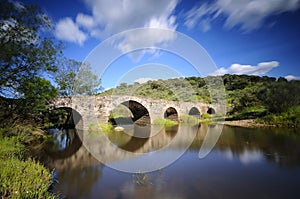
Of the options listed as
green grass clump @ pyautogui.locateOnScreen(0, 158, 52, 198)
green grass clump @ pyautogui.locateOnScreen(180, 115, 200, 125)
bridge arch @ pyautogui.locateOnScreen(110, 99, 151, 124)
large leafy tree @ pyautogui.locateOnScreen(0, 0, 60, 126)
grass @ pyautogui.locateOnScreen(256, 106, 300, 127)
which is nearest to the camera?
green grass clump @ pyautogui.locateOnScreen(0, 158, 52, 198)

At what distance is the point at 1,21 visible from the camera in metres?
6.54

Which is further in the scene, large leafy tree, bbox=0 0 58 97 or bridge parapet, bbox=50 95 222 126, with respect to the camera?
bridge parapet, bbox=50 95 222 126

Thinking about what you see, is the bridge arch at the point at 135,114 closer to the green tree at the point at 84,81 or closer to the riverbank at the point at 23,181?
the green tree at the point at 84,81

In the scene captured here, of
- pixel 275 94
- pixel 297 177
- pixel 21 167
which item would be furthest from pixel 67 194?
pixel 275 94

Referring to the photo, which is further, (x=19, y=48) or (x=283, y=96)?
(x=283, y=96)

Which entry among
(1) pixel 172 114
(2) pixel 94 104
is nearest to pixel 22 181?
(2) pixel 94 104

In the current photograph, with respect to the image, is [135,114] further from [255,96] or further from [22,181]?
[22,181]

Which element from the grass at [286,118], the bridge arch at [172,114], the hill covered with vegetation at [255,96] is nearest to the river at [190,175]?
the grass at [286,118]

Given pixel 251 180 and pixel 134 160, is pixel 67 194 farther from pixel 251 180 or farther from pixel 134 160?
pixel 251 180

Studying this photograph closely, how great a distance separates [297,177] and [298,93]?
12.3 metres

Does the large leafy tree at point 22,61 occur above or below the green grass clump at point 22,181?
above

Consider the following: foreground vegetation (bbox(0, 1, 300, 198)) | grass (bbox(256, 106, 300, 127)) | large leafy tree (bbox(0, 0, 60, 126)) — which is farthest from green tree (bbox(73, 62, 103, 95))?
grass (bbox(256, 106, 300, 127))

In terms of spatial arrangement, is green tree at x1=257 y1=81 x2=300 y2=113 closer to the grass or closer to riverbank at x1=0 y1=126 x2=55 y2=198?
the grass

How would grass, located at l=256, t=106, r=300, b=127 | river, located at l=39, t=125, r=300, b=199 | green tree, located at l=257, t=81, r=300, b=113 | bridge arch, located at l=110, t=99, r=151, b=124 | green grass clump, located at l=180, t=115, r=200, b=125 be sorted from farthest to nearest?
green grass clump, located at l=180, t=115, r=200, b=125, bridge arch, located at l=110, t=99, r=151, b=124, green tree, located at l=257, t=81, r=300, b=113, grass, located at l=256, t=106, r=300, b=127, river, located at l=39, t=125, r=300, b=199
